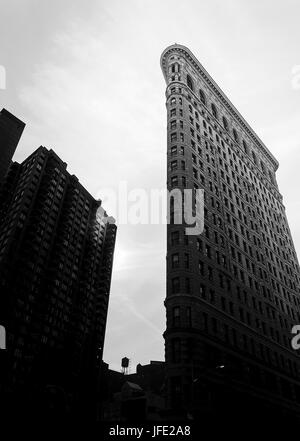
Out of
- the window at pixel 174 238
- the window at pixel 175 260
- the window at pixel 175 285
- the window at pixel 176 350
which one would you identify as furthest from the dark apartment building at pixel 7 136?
the window at pixel 176 350

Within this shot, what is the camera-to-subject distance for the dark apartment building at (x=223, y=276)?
130 ft

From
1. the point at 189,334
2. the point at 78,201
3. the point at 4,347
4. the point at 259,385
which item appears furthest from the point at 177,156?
the point at 78,201

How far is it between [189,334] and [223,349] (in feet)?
19.7

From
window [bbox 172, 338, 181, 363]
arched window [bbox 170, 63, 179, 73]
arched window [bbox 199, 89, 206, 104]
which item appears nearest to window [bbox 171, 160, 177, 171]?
window [bbox 172, 338, 181, 363]

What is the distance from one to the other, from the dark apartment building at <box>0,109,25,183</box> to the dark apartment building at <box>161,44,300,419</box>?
60.6 m

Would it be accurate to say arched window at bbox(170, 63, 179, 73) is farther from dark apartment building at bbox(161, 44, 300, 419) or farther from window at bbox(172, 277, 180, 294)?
window at bbox(172, 277, 180, 294)

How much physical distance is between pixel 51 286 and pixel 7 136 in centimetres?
5163

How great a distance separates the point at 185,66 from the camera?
78.8 m

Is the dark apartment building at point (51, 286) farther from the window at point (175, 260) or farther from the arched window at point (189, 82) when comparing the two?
the arched window at point (189, 82)

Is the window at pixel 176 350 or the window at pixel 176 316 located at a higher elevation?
the window at pixel 176 316

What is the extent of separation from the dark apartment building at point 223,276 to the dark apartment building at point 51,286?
43.7 m

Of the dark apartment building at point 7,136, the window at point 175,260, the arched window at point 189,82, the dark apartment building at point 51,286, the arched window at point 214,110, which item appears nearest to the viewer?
the window at point 175,260

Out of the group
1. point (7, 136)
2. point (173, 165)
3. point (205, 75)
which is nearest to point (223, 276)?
point (173, 165)
